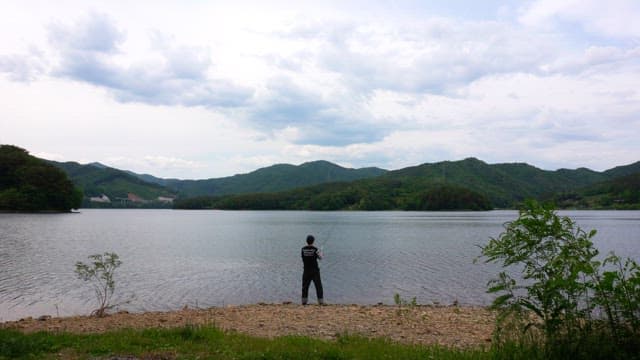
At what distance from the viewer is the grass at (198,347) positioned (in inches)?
389

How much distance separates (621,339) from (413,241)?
2343 inches

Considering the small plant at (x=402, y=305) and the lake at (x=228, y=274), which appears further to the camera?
the lake at (x=228, y=274)

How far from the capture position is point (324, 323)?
15.7 metres

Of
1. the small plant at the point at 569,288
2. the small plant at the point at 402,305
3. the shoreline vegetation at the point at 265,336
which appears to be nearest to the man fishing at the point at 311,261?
the shoreline vegetation at the point at 265,336

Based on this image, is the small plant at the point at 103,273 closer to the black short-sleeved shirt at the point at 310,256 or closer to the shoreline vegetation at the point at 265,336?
the shoreline vegetation at the point at 265,336

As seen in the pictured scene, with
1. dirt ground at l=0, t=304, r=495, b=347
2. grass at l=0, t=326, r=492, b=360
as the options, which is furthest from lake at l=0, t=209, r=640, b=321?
grass at l=0, t=326, r=492, b=360

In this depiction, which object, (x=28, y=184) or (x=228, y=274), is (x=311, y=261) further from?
(x=28, y=184)

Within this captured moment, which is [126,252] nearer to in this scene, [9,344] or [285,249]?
[285,249]

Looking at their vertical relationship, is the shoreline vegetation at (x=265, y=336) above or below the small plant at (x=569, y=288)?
below

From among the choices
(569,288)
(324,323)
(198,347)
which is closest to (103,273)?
(324,323)

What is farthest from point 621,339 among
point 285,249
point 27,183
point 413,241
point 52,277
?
point 27,183

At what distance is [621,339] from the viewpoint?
8117 millimetres

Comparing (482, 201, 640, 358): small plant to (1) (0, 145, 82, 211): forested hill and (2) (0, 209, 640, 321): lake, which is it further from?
(1) (0, 145, 82, 211): forested hill

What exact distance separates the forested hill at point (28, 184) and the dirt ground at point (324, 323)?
472 ft
